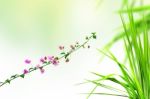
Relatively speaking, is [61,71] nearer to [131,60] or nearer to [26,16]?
[26,16]

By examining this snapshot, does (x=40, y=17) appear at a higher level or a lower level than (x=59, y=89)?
higher

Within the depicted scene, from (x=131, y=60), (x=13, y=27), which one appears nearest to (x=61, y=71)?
(x=13, y=27)

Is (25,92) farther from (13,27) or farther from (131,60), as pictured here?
(131,60)

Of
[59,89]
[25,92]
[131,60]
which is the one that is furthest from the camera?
[59,89]

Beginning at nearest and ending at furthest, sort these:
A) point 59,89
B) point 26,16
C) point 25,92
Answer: point 25,92
point 59,89
point 26,16

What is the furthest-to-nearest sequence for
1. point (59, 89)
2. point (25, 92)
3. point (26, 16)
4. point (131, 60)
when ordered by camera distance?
point (26, 16)
point (59, 89)
point (25, 92)
point (131, 60)

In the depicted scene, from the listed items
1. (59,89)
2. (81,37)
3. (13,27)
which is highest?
(13,27)

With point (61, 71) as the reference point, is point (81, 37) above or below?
above

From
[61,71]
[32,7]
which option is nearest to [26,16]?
[32,7]

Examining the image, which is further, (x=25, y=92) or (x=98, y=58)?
(x=98, y=58)
